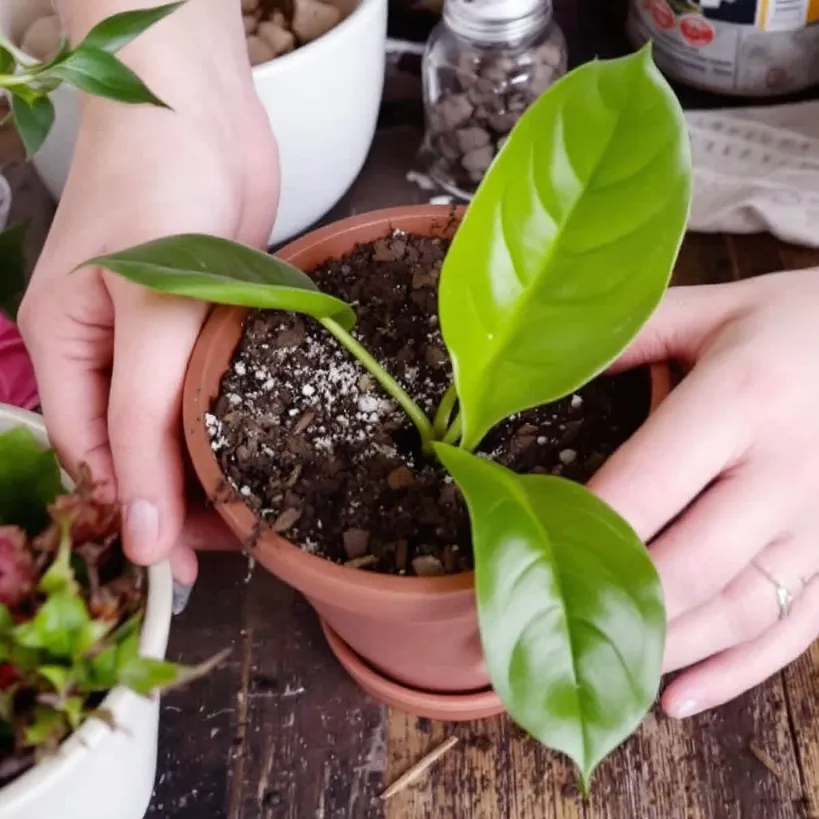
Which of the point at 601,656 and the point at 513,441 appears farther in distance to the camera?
the point at 513,441

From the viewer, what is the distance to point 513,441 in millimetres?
452

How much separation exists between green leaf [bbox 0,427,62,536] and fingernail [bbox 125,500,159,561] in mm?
31

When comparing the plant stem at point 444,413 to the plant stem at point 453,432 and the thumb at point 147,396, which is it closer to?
the plant stem at point 453,432

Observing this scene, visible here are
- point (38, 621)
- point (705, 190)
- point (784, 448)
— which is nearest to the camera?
point (38, 621)

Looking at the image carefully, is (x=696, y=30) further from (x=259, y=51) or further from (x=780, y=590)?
(x=780, y=590)

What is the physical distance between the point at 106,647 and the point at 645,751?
0.95ft

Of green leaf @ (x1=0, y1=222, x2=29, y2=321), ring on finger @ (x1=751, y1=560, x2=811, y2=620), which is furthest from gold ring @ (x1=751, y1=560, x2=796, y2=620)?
green leaf @ (x1=0, y1=222, x2=29, y2=321)

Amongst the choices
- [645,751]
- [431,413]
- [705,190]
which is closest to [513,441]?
[431,413]

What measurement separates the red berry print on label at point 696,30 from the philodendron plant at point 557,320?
0.47m

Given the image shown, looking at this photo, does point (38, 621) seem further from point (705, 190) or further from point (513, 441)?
point (705, 190)

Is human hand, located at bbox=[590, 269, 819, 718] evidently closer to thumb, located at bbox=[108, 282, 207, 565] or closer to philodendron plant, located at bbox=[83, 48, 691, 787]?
philodendron plant, located at bbox=[83, 48, 691, 787]

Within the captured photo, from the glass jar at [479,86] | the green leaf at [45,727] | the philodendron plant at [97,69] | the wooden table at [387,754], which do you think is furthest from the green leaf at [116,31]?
the glass jar at [479,86]

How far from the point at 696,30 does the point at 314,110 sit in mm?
315

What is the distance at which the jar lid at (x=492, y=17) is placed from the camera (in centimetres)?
69
